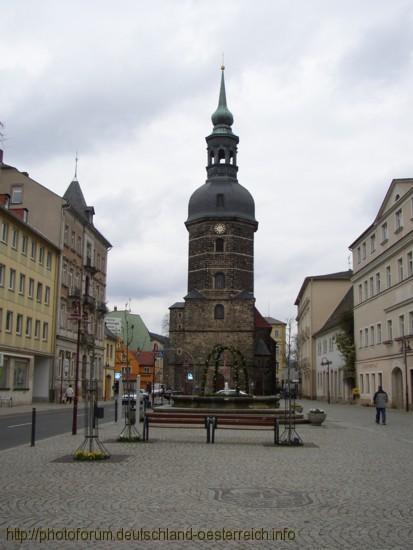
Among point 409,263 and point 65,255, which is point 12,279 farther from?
point 409,263

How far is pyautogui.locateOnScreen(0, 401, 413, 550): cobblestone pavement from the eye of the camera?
733 centimetres

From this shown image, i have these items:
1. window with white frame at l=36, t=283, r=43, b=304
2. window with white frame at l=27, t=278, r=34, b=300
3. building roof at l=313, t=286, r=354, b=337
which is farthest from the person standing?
building roof at l=313, t=286, r=354, b=337

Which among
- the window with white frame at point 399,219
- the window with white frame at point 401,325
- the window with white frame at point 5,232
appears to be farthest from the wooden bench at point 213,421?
the window with white frame at point 399,219

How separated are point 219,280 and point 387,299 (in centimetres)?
3436

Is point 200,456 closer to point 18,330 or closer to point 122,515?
point 122,515

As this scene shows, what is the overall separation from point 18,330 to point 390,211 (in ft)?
83.5

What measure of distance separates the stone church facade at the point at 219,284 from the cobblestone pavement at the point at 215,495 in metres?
59.4

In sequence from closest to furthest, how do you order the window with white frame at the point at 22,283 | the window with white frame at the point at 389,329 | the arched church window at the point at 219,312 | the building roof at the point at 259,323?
the window with white frame at the point at 389,329 < the window with white frame at the point at 22,283 < the arched church window at the point at 219,312 < the building roof at the point at 259,323

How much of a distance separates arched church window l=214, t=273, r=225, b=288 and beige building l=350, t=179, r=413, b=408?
2510cm

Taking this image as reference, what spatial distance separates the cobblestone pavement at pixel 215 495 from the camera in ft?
24.1

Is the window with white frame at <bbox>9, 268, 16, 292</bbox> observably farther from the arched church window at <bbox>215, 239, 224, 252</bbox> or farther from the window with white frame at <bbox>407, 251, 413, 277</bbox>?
the arched church window at <bbox>215, 239, 224, 252</bbox>

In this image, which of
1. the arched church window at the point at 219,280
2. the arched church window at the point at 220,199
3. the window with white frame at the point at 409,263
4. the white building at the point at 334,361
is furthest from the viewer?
the arched church window at the point at 220,199

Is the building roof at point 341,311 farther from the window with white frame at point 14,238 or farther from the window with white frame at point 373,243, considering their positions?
the window with white frame at point 14,238

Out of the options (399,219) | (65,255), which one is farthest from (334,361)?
(65,255)
